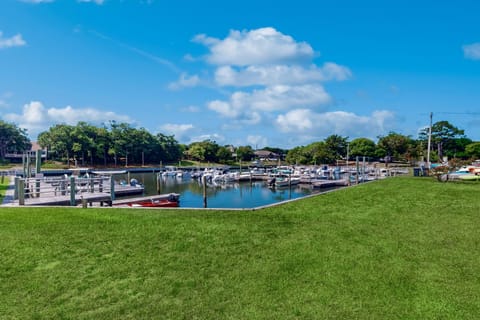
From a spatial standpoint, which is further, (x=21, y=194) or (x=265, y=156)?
(x=265, y=156)

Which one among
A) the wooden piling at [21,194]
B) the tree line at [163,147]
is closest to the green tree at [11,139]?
the tree line at [163,147]

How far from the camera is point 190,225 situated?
748 cm

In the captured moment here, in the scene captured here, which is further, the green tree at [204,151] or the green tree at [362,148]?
the green tree at [204,151]

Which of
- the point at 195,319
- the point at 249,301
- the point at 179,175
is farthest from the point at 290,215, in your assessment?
the point at 179,175

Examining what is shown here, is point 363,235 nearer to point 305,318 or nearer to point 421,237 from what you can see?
point 421,237

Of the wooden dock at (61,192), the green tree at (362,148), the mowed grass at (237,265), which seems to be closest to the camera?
the mowed grass at (237,265)

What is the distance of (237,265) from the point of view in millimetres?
5477

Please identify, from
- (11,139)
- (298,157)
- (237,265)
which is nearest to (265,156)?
(298,157)

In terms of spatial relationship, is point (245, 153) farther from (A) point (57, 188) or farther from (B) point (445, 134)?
(A) point (57, 188)

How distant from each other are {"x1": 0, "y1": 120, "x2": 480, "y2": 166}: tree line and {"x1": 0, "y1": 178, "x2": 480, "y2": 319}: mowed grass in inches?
2223

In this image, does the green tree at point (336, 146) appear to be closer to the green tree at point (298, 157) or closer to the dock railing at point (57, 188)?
the green tree at point (298, 157)

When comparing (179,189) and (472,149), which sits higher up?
(472,149)

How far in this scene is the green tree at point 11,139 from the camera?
65312mm

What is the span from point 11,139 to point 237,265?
3020 inches
